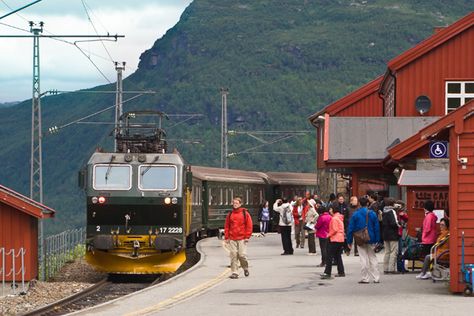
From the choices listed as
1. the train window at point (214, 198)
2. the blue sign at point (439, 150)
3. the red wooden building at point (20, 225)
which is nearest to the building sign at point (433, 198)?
the blue sign at point (439, 150)

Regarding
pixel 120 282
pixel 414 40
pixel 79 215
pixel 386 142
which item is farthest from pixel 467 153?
pixel 414 40

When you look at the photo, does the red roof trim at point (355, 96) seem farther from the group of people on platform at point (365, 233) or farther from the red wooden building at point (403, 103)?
the group of people on platform at point (365, 233)

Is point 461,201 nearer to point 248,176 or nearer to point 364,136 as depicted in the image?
point 364,136

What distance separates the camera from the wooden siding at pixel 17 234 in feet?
104

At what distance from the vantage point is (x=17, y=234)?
3186 centimetres

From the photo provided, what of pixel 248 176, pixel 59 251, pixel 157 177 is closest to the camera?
pixel 157 177

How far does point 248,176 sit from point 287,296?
3652 centimetres

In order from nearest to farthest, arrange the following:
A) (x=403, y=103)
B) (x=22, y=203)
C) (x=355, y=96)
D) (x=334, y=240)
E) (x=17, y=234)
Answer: (x=334, y=240), (x=22, y=203), (x=17, y=234), (x=403, y=103), (x=355, y=96)

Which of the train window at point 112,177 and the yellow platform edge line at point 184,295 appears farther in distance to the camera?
the train window at point 112,177

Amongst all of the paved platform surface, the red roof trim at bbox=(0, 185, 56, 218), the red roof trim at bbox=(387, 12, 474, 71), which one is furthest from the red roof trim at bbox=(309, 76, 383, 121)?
the paved platform surface

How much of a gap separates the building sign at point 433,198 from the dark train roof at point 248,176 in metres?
13.6

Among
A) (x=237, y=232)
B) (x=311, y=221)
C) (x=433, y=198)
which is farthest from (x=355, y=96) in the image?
(x=237, y=232)

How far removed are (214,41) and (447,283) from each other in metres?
177

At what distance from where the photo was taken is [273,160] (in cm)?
14188
